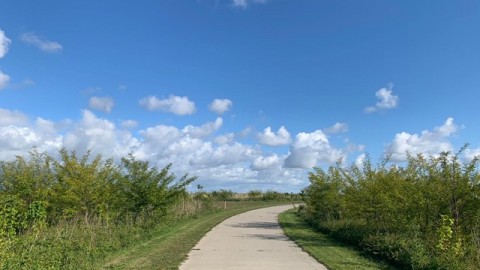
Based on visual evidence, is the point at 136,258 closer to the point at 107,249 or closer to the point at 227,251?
the point at 107,249

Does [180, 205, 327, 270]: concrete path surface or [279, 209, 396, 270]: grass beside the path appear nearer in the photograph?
[180, 205, 327, 270]: concrete path surface

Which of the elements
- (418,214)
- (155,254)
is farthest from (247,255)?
(418,214)

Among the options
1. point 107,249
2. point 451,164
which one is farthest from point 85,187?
point 451,164

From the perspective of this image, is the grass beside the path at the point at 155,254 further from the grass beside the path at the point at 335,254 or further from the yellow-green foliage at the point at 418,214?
the yellow-green foliage at the point at 418,214

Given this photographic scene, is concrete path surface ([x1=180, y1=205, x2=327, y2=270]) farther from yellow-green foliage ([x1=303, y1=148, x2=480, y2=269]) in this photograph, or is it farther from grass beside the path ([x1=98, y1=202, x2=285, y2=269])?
yellow-green foliage ([x1=303, y1=148, x2=480, y2=269])

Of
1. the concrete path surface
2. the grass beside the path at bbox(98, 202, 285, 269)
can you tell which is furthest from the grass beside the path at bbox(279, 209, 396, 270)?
the grass beside the path at bbox(98, 202, 285, 269)

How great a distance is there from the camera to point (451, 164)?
47.6ft

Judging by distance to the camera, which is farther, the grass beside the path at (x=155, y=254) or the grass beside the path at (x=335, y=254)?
the grass beside the path at (x=335, y=254)

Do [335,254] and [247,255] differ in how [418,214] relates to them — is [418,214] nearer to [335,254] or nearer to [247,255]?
[335,254]

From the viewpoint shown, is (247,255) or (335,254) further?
(335,254)

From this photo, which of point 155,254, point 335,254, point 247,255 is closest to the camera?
point 247,255

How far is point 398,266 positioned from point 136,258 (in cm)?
740

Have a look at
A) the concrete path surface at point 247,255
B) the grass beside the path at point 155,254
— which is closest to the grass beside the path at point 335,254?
the concrete path surface at point 247,255

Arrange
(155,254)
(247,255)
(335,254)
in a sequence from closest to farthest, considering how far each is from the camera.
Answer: (247,255) → (155,254) → (335,254)
